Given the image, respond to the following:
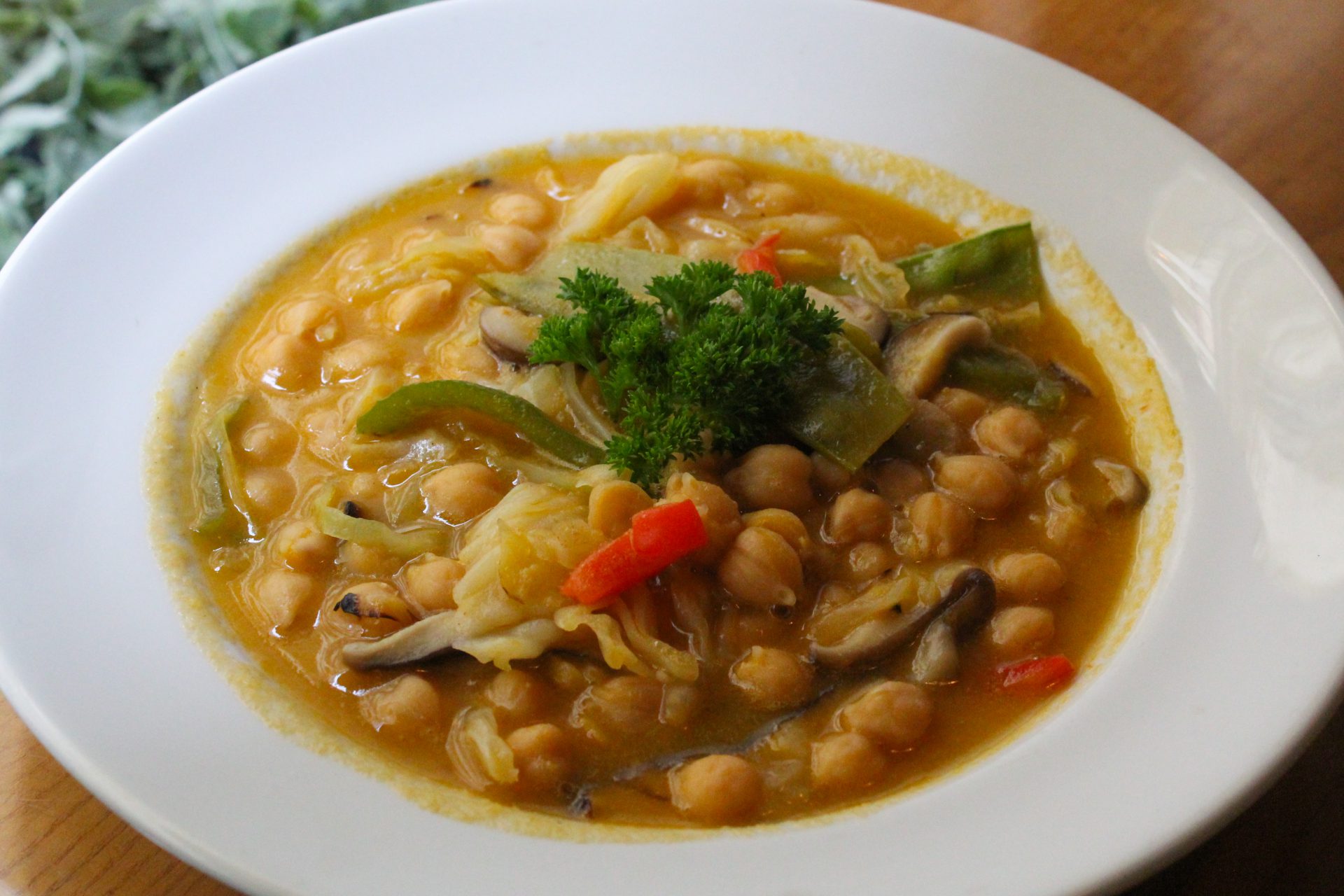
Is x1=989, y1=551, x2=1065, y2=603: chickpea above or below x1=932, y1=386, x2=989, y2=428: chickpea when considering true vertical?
below

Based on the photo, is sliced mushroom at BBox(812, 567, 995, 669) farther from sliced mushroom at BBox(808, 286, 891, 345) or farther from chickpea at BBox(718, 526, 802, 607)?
sliced mushroom at BBox(808, 286, 891, 345)

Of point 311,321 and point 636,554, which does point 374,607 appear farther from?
point 311,321

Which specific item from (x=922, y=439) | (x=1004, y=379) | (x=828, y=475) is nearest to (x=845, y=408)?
(x=828, y=475)

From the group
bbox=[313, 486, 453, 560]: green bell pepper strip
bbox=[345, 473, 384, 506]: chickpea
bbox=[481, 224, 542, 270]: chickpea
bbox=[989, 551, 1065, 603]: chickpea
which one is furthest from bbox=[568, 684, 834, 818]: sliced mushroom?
bbox=[481, 224, 542, 270]: chickpea

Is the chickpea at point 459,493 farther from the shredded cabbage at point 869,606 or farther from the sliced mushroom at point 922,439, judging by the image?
the sliced mushroom at point 922,439

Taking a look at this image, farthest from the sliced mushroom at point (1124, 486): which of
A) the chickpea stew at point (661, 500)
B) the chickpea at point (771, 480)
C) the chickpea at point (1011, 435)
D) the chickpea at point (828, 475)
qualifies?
the chickpea at point (771, 480)

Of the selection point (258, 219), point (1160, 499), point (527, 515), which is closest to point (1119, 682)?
point (1160, 499)
